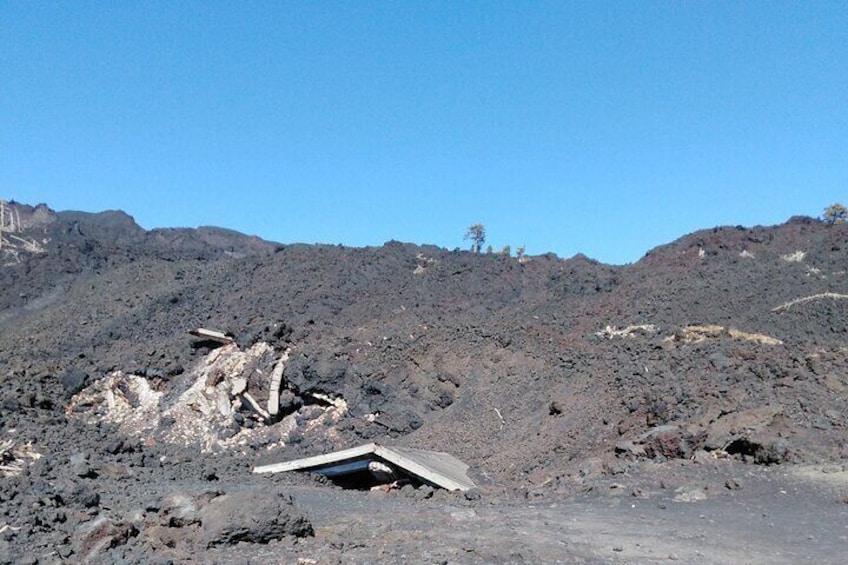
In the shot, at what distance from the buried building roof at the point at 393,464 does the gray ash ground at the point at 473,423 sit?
0.28m

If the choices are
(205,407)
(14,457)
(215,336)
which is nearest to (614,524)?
(14,457)

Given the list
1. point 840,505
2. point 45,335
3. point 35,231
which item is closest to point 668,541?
point 840,505

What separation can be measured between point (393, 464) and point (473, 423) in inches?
125

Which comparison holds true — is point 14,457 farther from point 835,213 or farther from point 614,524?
point 835,213

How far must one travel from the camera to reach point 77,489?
7672 millimetres

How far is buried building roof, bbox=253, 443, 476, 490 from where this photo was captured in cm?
944

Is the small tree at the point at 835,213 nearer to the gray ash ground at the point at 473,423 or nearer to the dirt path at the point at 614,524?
the gray ash ground at the point at 473,423

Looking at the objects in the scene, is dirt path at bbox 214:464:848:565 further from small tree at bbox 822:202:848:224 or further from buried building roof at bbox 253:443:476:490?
small tree at bbox 822:202:848:224

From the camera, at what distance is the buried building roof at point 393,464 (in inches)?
372

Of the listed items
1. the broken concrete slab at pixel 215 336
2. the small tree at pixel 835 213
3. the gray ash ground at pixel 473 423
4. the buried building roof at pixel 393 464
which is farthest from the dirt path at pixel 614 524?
the small tree at pixel 835 213

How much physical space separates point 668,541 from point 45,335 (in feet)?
78.7

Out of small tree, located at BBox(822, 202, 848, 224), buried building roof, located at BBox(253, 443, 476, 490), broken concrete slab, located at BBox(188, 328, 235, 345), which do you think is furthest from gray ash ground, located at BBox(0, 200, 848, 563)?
small tree, located at BBox(822, 202, 848, 224)

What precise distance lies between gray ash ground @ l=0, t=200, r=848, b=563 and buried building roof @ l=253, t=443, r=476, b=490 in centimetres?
28

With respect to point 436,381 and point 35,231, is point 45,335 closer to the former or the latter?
point 436,381
